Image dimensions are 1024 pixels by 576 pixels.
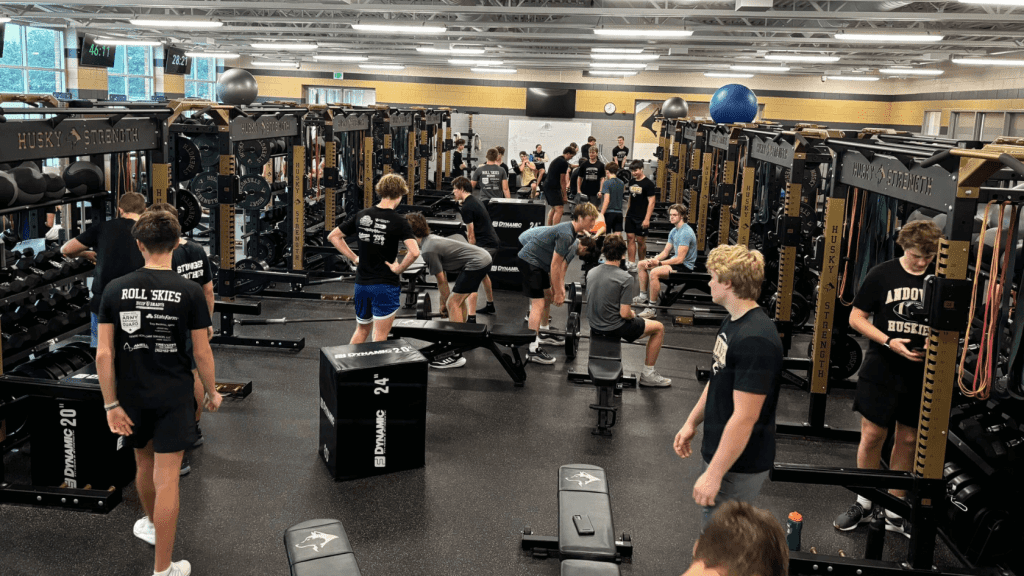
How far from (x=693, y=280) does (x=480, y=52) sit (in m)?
10.8

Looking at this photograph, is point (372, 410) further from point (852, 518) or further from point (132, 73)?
point (132, 73)

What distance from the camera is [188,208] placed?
23.8ft

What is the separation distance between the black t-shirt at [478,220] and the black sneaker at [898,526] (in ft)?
15.6

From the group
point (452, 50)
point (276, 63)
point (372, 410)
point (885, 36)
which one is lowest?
point (372, 410)

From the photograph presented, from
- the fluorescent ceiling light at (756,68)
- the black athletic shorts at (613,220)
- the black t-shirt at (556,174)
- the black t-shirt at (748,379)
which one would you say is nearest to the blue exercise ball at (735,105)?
the black athletic shorts at (613,220)

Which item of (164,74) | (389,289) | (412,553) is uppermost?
(164,74)

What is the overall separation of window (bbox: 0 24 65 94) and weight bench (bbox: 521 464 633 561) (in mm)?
15875

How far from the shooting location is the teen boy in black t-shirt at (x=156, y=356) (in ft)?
10.5

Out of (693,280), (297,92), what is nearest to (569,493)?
(693,280)

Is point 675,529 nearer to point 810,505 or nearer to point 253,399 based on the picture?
point 810,505

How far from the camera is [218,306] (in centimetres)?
657

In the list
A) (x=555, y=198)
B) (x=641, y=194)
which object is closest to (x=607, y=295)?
(x=641, y=194)

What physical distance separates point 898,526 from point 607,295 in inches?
94.7

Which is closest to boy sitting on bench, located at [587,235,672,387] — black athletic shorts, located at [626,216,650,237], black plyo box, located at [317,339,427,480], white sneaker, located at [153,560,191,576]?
black plyo box, located at [317,339,427,480]
